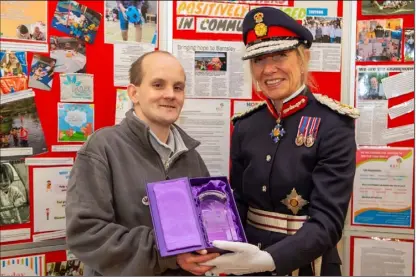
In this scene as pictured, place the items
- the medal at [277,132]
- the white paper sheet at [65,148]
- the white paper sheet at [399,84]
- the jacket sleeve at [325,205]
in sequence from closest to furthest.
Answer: the jacket sleeve at [325,205] < the medal at [277,132] < the white paper sheet at [65,148] < the white paper sheet at [399,84]

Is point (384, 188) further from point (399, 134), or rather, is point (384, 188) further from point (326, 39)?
point (326, 39)

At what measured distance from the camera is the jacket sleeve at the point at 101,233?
4.71 ft

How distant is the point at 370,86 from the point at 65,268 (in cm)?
195

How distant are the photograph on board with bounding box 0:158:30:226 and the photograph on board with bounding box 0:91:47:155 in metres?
0.09

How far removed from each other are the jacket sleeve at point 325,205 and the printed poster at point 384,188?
743 mm

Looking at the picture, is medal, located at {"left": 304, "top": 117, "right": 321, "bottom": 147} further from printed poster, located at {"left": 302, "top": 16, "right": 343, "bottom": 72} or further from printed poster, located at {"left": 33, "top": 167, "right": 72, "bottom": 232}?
printed poster, located at {"left": 33, "top": 167, "right": 72, "bottom": 232}

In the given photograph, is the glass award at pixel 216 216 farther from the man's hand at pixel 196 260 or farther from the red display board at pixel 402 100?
the red display board at pixel 402 100

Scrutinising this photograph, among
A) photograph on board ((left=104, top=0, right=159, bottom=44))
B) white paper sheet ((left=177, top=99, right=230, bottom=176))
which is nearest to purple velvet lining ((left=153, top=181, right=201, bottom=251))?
white paper sheet ((left=177, top=99, right=230, bottom=176))

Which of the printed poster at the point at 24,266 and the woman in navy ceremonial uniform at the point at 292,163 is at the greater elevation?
the woman in navy ceremonial uniform at the point at 292,163

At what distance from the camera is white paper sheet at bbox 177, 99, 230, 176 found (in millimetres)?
2332

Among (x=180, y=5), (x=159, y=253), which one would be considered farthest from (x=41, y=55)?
(x=159, y=253)

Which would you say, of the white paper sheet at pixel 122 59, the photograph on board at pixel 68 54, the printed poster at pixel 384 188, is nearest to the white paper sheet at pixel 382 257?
the printed poster at pixel 384 188

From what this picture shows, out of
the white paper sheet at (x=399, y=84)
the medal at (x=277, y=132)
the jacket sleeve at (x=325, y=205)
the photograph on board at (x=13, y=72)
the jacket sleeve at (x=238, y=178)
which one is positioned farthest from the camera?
the white paper sheet at (x=399, y=84)

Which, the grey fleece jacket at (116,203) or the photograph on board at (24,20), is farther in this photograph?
the photograph on board at (24,20)
